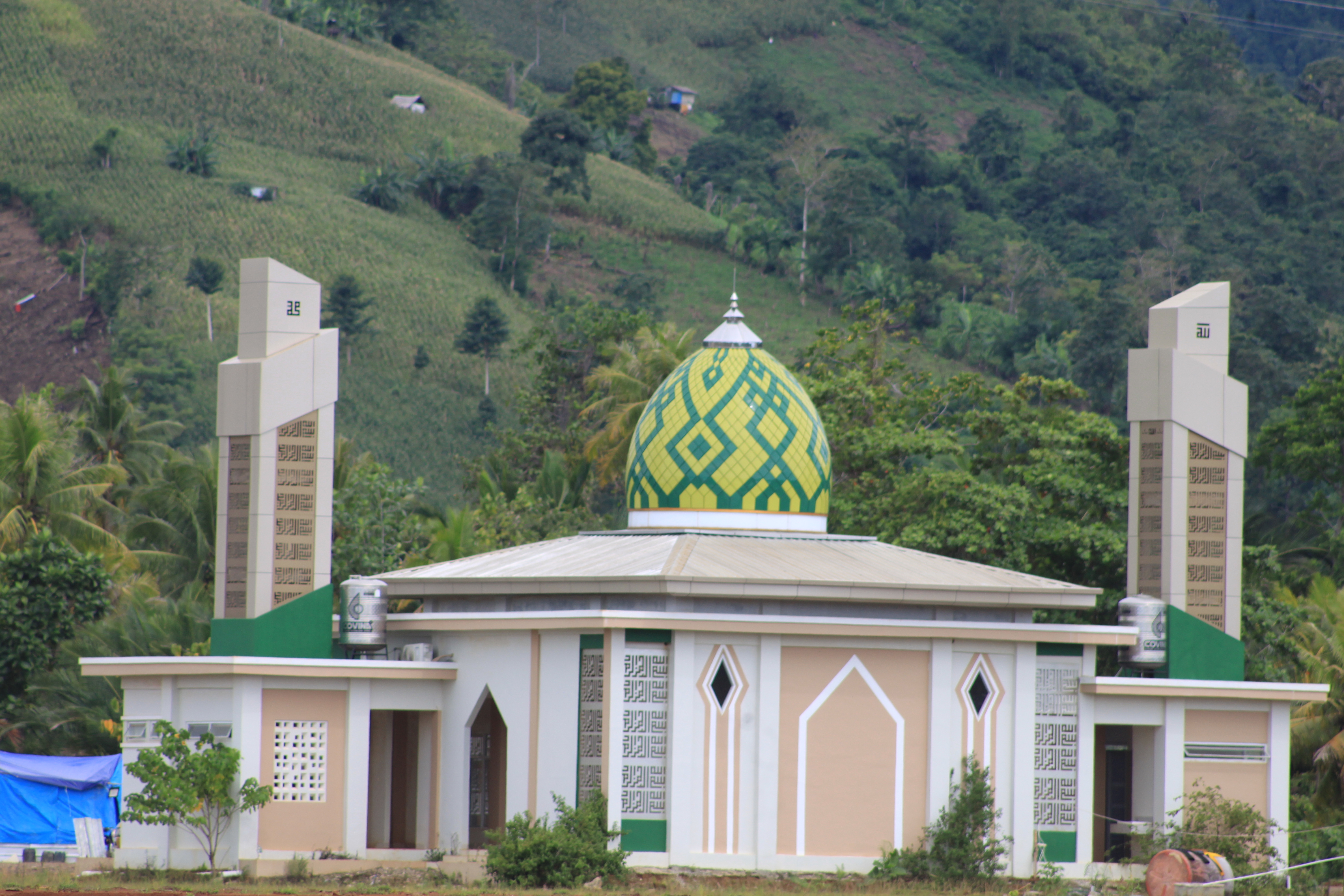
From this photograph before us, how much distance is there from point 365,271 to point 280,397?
64.4 m

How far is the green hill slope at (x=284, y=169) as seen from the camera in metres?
76.9

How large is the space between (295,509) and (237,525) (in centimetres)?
75

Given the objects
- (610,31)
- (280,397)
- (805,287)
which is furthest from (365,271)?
(280,397)

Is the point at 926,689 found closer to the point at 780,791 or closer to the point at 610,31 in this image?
the point at 780,791

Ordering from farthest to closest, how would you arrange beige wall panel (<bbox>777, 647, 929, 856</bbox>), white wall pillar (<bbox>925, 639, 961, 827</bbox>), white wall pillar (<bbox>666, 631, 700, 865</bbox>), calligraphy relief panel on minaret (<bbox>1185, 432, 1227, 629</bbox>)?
calligraphy relief panel on minaret (<bbox>1185, 432, 1227, 629</bbox>) < white wall pillar (<bbox>925, 639, 961, 827</bbox>) < beige wall panel (<bbox>777, 647, 929, 856</bbox>) < white wall pillar (<bbox>666, 631, 700, 865</bbox>)

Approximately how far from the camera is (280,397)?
74.5 ft

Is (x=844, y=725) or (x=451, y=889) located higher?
(x=844, y=725)

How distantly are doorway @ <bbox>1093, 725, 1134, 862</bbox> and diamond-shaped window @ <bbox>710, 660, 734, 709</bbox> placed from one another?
5.92 m

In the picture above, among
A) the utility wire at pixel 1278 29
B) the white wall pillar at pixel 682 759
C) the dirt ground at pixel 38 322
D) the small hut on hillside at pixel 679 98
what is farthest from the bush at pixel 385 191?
the white wall pillar at pixel 682 759

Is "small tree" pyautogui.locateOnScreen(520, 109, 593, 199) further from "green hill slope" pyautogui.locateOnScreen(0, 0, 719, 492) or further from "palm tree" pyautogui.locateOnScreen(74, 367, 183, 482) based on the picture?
"palm tree" pyautogui.locateOnScreen(74, 367, 183, 482)

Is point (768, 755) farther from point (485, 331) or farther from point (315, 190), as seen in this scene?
point (315, 190)

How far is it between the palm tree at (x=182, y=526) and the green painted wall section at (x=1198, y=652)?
64.8 ft

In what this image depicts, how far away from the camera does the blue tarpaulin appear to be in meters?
26.6

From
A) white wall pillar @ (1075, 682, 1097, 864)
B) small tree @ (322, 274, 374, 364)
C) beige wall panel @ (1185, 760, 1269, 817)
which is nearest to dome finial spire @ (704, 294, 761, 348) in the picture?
white wall pillar @ (1075, 682, 1097, 864)
